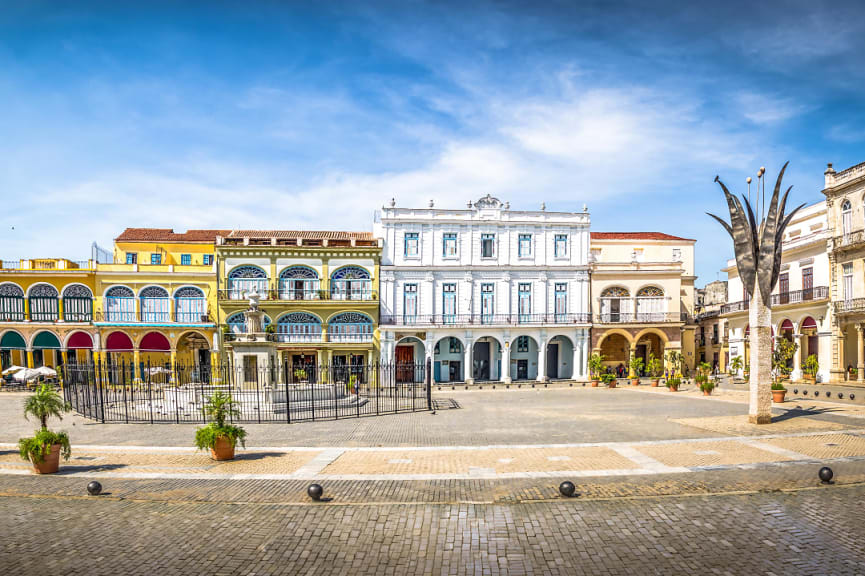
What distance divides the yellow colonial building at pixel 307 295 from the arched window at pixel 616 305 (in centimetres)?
1742

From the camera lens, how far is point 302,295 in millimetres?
39312

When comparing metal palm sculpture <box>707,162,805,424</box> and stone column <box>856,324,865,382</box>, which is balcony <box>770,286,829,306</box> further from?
metal palm sculpture <box>707,162,805,424</box>

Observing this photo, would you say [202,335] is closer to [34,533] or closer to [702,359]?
[34,533]

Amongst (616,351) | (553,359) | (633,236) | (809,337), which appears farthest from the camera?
(633,236)

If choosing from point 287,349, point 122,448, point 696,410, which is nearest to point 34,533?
point 122,448

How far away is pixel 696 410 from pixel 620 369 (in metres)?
22.6

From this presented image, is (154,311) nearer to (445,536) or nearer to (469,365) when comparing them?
(469,365)

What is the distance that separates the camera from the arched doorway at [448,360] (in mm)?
40938

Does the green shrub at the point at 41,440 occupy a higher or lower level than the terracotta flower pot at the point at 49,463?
higher

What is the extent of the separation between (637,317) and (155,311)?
35919mm

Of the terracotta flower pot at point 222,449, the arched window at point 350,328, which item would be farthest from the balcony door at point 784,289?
the terracotta flower pot at point 222,449

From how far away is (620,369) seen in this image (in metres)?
43.8

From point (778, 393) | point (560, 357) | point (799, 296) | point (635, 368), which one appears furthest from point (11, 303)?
point (799, 296)

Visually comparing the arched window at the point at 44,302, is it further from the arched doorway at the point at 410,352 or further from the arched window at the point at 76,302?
the arched doorway at the point at 410,352
